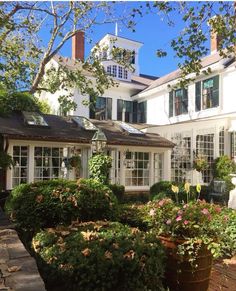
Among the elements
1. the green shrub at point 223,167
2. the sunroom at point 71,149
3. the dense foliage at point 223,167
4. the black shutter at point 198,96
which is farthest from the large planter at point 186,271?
the black shutter at point 198,96

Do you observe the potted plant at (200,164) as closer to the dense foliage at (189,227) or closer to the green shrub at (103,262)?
the dense foliage at (189,227)

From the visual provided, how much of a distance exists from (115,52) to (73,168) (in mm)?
7514

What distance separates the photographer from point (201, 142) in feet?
55.3

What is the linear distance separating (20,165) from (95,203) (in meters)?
7.03

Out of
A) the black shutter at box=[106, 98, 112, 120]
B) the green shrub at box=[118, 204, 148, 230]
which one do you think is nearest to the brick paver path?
the green shrub at box=[118, 204, 148, 230]

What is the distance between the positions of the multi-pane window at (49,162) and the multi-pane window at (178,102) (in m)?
9.14

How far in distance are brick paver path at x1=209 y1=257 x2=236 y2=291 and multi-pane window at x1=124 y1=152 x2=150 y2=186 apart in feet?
29.1

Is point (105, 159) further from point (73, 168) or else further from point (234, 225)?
point (234, 225)

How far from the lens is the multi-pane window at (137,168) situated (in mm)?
14750

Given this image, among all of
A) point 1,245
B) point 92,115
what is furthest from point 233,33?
point 92,115

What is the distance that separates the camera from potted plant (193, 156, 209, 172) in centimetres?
1572

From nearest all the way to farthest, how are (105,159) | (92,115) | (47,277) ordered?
(47,277) < (105,159) < (92,115)

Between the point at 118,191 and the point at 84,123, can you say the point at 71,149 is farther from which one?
the point at 118,191

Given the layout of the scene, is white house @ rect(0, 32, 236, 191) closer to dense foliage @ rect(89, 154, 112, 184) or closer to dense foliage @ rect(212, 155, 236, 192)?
dense foliage @ rect(212, 155, 236, 192)
